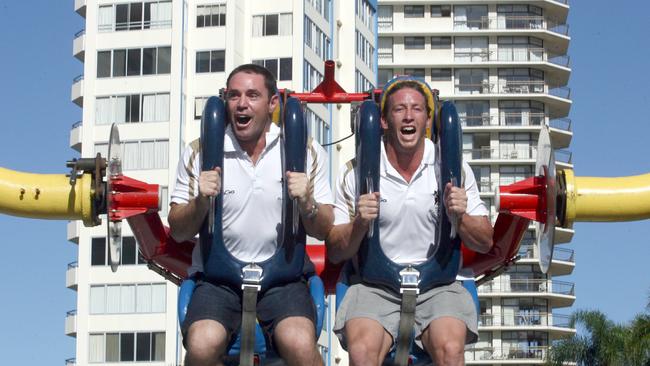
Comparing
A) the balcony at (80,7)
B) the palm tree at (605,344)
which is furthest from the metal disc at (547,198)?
the balcony at (80,7)

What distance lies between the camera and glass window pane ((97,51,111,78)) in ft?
232

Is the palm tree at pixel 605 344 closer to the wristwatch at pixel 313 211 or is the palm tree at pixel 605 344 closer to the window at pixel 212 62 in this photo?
the window at pixel 212 62

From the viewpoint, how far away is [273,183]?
11891mm

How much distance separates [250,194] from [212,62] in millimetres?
57929

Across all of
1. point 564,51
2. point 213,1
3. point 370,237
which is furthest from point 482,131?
point 370,237

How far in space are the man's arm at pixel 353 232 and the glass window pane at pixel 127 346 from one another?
56.1 meters

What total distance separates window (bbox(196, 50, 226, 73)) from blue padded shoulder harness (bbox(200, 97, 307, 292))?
57.7 metres

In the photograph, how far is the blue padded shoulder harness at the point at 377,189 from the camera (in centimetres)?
1152

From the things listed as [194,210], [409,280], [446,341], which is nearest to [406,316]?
[409,280]

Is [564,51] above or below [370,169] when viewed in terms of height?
above

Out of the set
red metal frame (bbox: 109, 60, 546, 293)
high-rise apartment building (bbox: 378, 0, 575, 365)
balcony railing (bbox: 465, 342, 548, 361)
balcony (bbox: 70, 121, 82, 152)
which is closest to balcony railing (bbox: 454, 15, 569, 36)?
high-rise apartment building (bbox: 378, 0, 575, 365)

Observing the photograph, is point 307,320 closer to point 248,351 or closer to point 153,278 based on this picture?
point 248,351

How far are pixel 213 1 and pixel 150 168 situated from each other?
8697 mm

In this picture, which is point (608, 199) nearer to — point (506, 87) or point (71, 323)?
point (71, 323)
